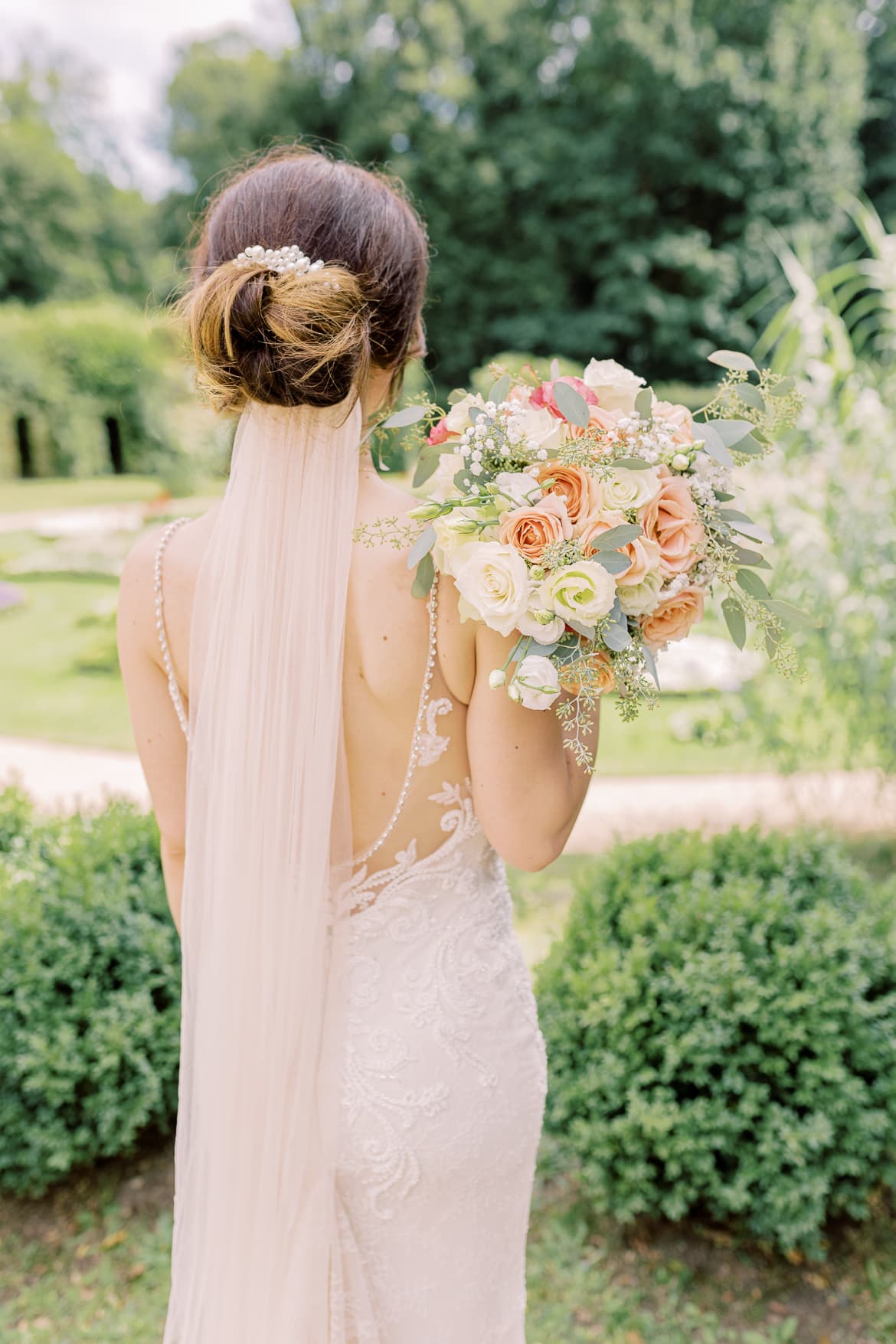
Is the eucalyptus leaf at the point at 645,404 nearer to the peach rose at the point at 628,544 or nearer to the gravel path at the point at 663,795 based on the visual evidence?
the peach rose at the point at 628,544

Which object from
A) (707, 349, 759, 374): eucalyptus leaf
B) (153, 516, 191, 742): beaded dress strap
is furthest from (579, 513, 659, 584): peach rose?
(153, 516, 191, 742): beaded dress strap

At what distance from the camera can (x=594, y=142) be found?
74.2 ft

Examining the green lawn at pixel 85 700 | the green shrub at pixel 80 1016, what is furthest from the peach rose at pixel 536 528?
the green lawn at pixel 85 700

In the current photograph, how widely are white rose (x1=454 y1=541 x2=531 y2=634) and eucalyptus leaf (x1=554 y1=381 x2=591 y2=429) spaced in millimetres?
191

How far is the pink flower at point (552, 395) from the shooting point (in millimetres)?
1342

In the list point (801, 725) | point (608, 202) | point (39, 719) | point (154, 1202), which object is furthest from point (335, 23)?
point (154, 1202)

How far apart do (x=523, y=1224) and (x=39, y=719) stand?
23.0 ft

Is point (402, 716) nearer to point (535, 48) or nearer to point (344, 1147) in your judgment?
point (344, 1147)

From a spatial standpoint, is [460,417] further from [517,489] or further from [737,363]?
[737,363]

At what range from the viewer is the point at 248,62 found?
25734mm

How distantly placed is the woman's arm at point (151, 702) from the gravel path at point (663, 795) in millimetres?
3796

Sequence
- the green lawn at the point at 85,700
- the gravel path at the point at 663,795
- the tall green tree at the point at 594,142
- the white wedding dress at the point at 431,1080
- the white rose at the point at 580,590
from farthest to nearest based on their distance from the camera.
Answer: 1. the tall green tree at the point at 594,142
2. the green lawn at the point at 85,700
3. the gravel path at the point at 663,795
4. the white wedding dress at the point at 431,1080
5. the white rose at the point at 580,590

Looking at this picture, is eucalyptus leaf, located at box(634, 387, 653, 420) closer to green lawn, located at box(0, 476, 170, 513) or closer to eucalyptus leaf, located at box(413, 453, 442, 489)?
eucalyptus leaf, located at box(413, 453, 442, 489)

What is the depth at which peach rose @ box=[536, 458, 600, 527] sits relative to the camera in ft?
4.20
